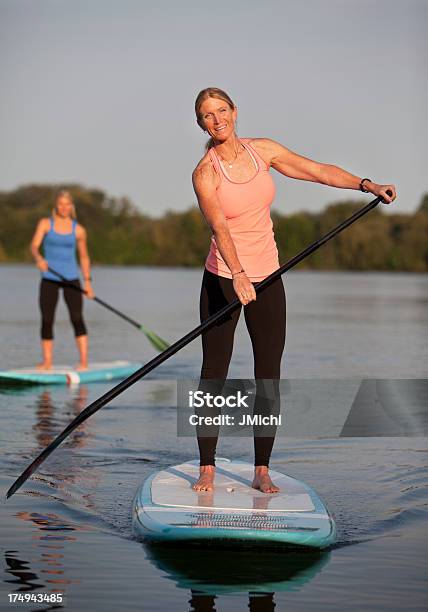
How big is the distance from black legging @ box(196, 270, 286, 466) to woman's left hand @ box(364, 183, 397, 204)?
2.19ft

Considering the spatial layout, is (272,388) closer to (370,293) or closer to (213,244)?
(213,244)

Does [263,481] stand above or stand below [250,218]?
below

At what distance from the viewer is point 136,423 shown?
10.5m

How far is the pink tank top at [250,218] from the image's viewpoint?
6.51 m

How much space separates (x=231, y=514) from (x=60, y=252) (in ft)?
23.1

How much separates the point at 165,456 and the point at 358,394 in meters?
4.50

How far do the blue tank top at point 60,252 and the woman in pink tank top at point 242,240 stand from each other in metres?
6.20

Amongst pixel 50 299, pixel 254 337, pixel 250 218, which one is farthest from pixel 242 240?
pixel 50 299

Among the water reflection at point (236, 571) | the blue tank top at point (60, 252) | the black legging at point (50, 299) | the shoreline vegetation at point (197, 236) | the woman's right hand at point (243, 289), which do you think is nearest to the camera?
the water reflection at point (236, 571)

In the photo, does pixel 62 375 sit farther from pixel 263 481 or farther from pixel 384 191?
pixel 384 191

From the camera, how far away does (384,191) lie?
655cm

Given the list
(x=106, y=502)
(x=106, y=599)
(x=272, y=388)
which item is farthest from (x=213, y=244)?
(x=106, y=599)

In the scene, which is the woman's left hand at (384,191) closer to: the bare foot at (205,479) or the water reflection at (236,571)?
the bare foot at (205,479)

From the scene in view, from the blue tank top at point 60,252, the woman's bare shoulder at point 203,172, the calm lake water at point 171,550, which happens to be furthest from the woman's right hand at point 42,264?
the woman's bare shoulder at point 203,172
